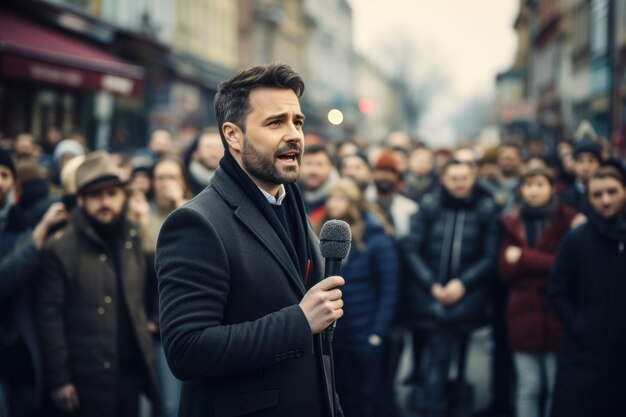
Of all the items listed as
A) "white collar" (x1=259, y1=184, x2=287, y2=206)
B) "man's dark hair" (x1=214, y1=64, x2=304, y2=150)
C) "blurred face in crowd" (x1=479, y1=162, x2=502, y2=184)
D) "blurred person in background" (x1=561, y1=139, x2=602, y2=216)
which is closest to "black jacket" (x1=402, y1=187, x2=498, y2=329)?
"blurred person in background" (x1=561, y1=139, x2=602, y2=216)

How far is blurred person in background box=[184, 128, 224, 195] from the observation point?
7086mm

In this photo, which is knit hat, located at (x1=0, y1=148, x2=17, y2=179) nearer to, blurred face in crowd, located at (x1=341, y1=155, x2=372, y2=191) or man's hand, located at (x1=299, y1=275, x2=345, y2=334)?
man's hand, located at (x1=299, y1=275, x2=345, y2=334)

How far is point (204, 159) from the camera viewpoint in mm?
7141

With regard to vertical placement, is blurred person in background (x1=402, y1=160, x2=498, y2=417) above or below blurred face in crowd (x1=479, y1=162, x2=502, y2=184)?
below

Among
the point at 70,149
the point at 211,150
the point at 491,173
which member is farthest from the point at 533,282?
the point at 70,149

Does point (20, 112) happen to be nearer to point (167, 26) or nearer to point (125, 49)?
point (125, 49)

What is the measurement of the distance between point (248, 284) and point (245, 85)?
72 centimetres

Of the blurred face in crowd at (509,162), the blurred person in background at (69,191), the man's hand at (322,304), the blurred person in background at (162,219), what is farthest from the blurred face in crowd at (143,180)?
the blurred face in crowd at (509,162)

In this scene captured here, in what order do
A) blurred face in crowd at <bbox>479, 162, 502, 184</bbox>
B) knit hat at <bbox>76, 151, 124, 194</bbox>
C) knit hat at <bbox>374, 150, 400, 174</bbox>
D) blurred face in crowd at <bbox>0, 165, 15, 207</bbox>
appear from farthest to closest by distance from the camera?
blurred face in crowd at <bbox>479, 162, 502, 184</bbox> → knit hat at <bbox>374, 150, 400, 174</bbox> → blurred face in crowd at <bbox>0, 165, 15, 207</bbox> → knit hat at <bbox>76, 151, 124, 194</bbox>

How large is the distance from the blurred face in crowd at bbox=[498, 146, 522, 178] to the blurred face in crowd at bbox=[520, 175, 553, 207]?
4.56 metres

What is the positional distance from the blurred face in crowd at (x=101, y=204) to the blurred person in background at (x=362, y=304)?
1919 mm

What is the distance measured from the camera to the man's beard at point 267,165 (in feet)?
9.87

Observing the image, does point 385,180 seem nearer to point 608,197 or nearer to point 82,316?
point 608,197

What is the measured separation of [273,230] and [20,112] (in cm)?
1673
